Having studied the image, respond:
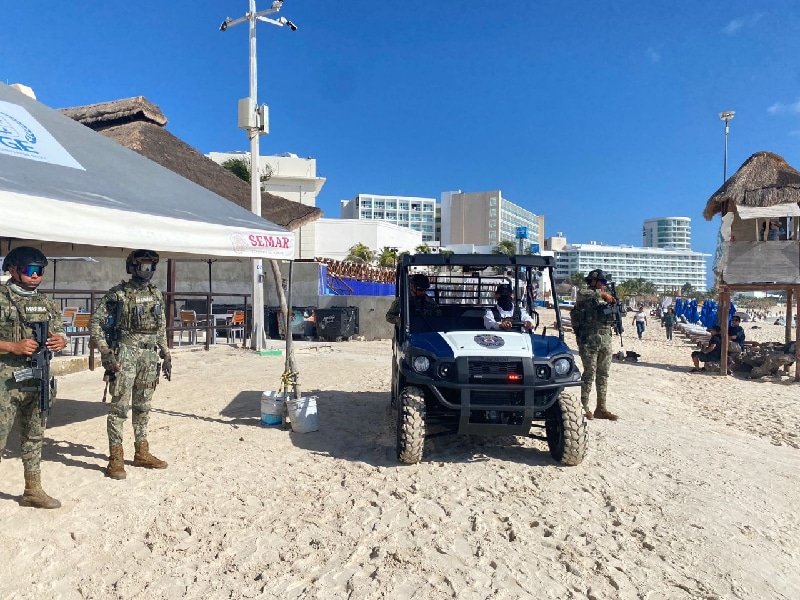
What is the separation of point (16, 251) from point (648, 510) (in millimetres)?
4958

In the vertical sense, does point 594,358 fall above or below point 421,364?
below

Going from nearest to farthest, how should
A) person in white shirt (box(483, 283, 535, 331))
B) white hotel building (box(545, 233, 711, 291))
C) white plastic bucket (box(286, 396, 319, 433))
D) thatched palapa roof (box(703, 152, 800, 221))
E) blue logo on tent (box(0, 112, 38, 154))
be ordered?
blue logo on tent (box(0, 112, 38, 154)), person in white shirt (box(483, 283, 535, 331)), white plastic bucket (box(286, 396, 319, 433)), thatched palapa roof (box(703, 152, 800, 221)), white hotel building (box(545, 233, 711, 291))

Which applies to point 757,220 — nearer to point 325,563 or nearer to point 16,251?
point 325,563

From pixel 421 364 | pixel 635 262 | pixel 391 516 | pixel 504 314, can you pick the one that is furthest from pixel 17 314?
pixel 635 262

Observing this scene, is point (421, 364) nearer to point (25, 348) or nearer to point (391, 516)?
point (391, 516)

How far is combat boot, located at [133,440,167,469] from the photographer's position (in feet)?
16.5

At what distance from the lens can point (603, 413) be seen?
738 centimetres

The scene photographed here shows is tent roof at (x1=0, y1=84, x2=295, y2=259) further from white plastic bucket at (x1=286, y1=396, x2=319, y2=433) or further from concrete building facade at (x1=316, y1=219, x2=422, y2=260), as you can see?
concrete building facade at (x1=316, y1=219, x2=422, y2=260)

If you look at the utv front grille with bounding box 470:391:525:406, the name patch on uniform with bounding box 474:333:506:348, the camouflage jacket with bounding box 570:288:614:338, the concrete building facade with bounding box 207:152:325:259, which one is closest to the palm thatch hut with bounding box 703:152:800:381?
the camouflage jacket with bounding box 570:288:614:338

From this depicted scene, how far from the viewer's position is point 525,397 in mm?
4895

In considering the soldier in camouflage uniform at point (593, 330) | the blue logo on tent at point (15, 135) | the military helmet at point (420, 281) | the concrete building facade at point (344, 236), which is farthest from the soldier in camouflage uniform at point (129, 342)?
the concrete building facade at point (344, 236)

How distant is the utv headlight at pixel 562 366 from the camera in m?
5.06

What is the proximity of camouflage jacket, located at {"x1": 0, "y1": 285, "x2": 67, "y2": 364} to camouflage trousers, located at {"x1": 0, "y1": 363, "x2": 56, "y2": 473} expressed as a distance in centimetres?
15

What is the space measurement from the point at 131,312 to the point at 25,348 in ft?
3.28
